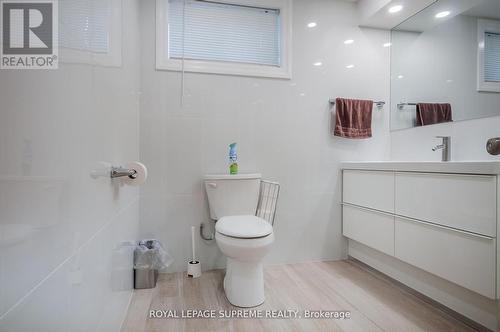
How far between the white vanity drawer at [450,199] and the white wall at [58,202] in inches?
65.4

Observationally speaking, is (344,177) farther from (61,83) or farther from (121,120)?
(61,83)

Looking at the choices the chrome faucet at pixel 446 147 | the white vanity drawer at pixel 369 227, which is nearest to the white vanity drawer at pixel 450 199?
the white vanity drawer at pixel 369 227

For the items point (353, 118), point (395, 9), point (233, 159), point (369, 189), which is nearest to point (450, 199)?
point (369, 189)

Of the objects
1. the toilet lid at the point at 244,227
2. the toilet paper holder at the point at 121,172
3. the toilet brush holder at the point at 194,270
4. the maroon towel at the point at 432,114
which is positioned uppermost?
the maroon towel at the point at 432,114

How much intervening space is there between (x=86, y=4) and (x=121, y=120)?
2.07 ft

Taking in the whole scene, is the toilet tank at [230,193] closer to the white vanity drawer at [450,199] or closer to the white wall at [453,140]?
the white vanity drawer at [450,199]

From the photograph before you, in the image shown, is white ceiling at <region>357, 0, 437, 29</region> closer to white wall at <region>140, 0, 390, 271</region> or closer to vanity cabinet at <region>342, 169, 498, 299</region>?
white wall at <region>140, 0, 390, 271</region>

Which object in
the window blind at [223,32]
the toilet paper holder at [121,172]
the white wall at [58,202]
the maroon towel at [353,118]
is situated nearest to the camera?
the white wall at [58,202]

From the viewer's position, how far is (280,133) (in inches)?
88.8

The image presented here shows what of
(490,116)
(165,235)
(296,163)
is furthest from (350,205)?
(165,235)

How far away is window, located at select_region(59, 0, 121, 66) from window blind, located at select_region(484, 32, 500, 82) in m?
2.21

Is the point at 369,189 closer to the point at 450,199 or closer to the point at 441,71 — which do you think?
the point at 450,199

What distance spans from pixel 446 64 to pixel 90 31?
2.28m

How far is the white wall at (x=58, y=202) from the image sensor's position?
49 cm
